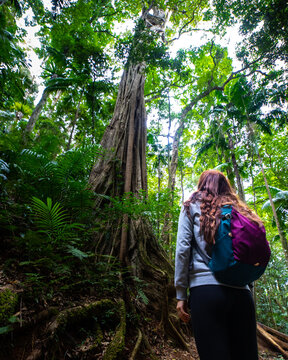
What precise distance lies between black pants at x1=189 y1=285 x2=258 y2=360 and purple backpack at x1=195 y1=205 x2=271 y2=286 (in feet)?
0.26

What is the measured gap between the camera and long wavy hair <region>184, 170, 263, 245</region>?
47.6 inches

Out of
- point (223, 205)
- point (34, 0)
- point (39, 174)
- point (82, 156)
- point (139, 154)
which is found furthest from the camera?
point (34, 0)

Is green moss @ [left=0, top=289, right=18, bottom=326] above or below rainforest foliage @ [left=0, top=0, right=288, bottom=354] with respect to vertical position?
below

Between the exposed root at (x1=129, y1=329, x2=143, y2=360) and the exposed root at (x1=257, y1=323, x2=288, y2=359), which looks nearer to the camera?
the exposed root at (x1=129, y1=329, x2=143, y2=360)

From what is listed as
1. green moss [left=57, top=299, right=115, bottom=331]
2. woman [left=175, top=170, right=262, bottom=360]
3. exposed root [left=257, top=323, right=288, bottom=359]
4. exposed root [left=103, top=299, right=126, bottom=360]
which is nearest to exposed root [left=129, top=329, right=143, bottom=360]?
exposed root [left=103, top=299, right=126, bottom=360]

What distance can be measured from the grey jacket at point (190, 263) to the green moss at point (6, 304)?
3.70 ft

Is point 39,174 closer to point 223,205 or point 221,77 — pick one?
point 223,205

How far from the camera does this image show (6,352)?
121cm

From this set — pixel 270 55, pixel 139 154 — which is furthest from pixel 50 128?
pixel 270 55

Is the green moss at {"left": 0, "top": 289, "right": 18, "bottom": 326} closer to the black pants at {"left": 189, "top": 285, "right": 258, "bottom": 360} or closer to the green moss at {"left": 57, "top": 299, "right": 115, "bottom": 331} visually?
the green moss at {"left": 57, "top": 299, "right": 115, "bottom": 331}

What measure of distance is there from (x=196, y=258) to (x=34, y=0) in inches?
337

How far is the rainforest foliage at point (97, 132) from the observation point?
203 cm

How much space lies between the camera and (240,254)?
1030 millimetres

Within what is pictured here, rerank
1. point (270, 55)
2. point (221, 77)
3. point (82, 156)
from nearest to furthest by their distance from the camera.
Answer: point (82, 156), point (270, 55), point (221, 77)
